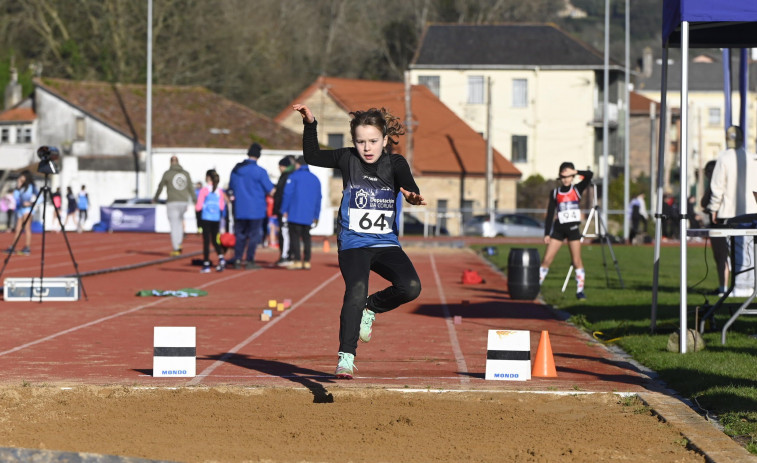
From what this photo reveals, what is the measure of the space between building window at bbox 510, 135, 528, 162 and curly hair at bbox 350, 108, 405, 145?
6854 cm

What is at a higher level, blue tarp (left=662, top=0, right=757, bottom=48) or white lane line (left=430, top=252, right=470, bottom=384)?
blue tarp (left=662, top=0, right=757, bottom=48)

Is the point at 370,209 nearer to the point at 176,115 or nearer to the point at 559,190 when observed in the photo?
the point at 559,190

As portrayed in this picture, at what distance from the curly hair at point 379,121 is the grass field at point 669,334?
2.77 m

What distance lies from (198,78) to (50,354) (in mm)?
58456

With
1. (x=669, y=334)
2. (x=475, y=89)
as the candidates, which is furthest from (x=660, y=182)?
(x=475, y=89)

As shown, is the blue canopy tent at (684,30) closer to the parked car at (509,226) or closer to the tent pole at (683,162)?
the tent pole at (683,162)

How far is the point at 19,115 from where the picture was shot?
6228 cm

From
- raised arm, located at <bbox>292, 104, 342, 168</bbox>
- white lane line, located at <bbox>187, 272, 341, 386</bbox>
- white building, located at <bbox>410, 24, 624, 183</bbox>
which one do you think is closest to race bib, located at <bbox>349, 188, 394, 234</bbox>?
raised arm, located at <bbox>292, 104, 342, 168</bbox>

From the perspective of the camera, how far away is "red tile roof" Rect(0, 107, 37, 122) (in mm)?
61438

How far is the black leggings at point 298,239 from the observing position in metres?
22.1

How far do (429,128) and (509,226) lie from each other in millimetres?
17572

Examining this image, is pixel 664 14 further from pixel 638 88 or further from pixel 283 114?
pixel 638 88

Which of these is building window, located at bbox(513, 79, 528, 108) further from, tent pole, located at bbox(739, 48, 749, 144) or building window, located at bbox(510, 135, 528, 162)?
tent pole, located at bbox(739, 48, 749, 144)

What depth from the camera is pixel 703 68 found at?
116m
